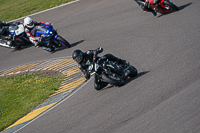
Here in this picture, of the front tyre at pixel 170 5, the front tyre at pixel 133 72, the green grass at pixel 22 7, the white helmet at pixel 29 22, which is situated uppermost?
the front tyre at pixel 170 5

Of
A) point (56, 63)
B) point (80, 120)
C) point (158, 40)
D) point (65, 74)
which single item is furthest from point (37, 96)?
point (158, 40)

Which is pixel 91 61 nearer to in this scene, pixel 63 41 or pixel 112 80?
pixel 112 80

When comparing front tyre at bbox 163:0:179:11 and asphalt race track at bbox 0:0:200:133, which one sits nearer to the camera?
asphalt race track at bbox 0:0:200:133

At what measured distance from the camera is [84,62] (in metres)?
10.2

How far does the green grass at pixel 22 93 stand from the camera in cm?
1166

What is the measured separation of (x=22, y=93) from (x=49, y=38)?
3.49 metres

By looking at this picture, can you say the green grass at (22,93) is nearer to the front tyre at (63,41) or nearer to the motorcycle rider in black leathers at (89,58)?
the front tyre at (63,41)

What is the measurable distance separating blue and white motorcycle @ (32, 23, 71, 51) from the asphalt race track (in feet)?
1.33

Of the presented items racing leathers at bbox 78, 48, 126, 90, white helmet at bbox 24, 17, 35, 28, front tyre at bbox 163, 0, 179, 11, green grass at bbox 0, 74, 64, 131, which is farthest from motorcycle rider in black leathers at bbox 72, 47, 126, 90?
white helmet at bbox 24, 17, 35, 28

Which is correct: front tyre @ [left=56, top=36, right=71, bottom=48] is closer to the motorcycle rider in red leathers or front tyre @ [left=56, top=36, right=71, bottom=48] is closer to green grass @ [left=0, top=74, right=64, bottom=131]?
the motorcycle rider in red leathers

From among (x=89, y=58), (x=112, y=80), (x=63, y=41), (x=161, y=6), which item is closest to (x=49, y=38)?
(x=63, y=41)

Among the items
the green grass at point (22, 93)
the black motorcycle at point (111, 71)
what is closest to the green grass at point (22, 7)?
the green grass at point (22, 93)

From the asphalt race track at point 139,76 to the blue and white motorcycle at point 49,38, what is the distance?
1.33ft

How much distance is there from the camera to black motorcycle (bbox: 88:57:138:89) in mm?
9656
